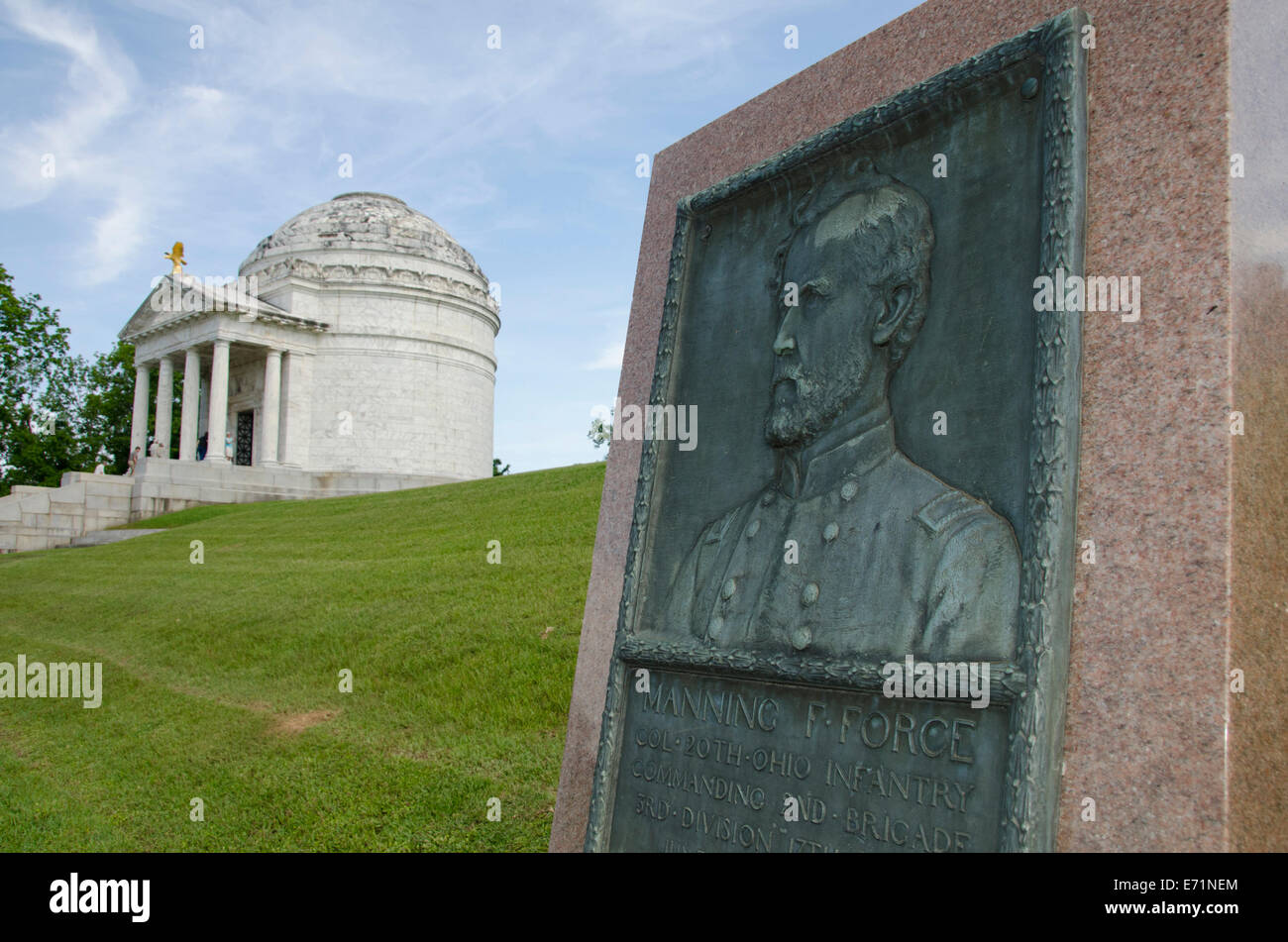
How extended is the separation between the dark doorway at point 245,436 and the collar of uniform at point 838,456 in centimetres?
4091

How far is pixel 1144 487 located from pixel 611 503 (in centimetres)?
250

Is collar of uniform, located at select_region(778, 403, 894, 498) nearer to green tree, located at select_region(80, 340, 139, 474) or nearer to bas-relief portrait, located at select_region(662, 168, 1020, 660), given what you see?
bas-relief portrait, located at select_region(662, 168, 1020, 660)

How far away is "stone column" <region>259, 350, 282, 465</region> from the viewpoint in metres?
39.1

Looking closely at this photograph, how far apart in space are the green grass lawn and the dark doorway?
25.6 meters

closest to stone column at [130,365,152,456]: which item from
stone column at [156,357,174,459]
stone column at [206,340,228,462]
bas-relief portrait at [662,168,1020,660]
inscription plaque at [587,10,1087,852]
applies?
stone column at [156,357,174,459]

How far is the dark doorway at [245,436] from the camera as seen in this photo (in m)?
40.8

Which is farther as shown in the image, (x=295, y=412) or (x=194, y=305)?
(x=295, y=412)

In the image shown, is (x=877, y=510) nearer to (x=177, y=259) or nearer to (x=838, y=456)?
(x=838, y=456)

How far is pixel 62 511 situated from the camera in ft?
90.1

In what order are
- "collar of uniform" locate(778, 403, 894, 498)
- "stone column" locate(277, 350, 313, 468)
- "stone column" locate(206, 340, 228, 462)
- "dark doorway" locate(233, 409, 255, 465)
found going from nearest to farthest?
1. "collar of uniform" locate(778, 403, 894, 498)
2. "stone column" locate(206, 340, 228, 462)
3. "stone column" locate(277, 350, 313, 468)
4. "dark doorway" locate(233, 409, 255, 465)

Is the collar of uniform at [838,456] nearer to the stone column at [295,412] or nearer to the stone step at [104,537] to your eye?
the stone step at [104,537]

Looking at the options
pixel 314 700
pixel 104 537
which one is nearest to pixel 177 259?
pixel 104 537

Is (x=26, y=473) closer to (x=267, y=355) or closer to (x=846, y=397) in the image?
(x=267, y=355)

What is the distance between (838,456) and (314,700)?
667cm
